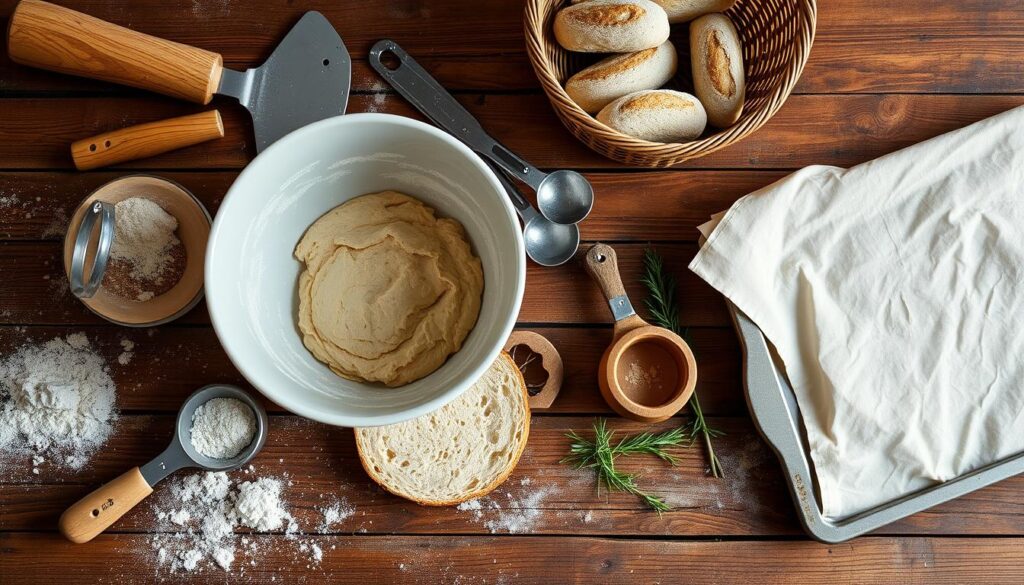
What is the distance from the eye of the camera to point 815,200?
50.0 inches

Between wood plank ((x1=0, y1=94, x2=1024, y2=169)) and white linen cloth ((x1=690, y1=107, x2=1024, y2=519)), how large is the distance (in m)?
0.09

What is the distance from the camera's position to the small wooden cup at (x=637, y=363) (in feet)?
3.97

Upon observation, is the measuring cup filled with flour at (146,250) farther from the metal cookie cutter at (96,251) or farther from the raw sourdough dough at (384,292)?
the raw sourdough dough at (384,292)

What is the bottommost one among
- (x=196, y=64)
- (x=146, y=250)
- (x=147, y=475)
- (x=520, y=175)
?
(x=147, y=475)

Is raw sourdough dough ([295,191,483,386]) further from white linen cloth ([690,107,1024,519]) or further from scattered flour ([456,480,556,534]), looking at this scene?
white linen cloth ([690,107,1024,519])

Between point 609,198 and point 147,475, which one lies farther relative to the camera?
point 609,198

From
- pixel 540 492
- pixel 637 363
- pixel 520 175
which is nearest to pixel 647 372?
pixel 637 363

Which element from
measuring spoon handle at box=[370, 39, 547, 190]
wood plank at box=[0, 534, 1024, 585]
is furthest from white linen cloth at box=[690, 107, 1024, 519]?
measuring spoon handle at box=[370, 39, 547, 190]

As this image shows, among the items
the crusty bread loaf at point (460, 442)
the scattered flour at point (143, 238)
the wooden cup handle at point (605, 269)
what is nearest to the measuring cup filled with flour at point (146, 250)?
the scattered flour at point (143, 238)

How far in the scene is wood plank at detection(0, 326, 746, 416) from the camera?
4.26 feet

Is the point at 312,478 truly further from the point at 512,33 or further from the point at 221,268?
the point at 512,33

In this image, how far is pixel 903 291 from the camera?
127cm

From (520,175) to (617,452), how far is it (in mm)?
515

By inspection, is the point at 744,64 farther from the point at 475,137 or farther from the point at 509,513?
the point at 509,513
